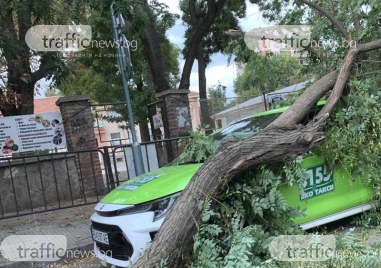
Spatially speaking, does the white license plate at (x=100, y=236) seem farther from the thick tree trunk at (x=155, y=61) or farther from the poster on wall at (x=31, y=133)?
the thick tree trunk at (x=155, y=61)

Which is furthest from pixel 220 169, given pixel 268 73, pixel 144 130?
pixel 268 73

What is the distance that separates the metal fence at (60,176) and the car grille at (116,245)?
374 centimetres

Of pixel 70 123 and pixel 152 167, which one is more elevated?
pixel 70 123

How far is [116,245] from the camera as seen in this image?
14.3ft

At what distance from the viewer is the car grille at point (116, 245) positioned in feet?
13.8

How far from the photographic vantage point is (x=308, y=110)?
5.29 meters

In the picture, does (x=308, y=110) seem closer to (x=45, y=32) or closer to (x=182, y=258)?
(x=182, y=258)

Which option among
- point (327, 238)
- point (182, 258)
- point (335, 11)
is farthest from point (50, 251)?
point (335, 11)

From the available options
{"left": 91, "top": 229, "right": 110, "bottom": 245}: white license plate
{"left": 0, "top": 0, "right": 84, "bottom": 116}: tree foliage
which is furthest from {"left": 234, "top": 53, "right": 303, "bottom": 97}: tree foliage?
{"left": 91, "top": 229, "right": 110, "bottom": 245}: white license plate

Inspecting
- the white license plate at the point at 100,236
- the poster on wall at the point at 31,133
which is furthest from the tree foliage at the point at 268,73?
the white license plate at the point at 100,236

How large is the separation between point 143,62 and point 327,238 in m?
13.7

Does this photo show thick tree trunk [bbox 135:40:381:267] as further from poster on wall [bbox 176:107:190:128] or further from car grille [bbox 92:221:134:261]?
poster on wall [bbox 176:107:190:128]

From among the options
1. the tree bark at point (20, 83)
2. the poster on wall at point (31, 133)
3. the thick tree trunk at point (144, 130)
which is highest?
the tree bark at point (20, 83)

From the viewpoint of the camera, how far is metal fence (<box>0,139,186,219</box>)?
8.62 m
